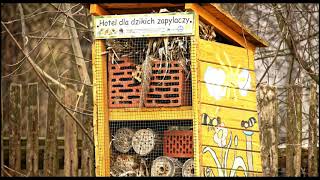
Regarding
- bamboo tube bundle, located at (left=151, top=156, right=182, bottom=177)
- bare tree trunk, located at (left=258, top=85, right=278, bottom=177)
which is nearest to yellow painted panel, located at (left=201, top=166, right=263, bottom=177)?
bamboo tube bundle, located at (left=151, top=156, right=182, bottom=177)

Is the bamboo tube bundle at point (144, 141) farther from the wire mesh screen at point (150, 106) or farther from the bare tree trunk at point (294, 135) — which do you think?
the bare tree trunk at point (294, 135)

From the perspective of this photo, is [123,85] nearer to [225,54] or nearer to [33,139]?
[225,54]

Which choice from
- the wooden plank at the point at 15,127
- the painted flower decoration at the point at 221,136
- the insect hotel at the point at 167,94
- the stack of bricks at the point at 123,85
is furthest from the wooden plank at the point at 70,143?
the painted flower decoration at the point at 221,136

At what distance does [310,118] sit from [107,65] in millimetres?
3304

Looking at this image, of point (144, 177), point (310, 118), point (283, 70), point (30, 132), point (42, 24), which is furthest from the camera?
point (42, 24)

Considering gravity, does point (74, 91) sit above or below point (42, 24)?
below

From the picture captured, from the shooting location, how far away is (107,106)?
6344mm

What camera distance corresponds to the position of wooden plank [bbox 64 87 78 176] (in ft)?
29.9

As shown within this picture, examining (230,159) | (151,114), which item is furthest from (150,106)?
(230,159)

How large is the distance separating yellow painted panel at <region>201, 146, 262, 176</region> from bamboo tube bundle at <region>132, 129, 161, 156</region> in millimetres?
521

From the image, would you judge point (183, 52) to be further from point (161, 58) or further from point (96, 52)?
point (96, 52)

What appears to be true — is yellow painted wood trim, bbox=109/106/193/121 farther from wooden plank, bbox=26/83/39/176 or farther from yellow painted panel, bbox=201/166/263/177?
wooden plank, bbox=26/83/39/176

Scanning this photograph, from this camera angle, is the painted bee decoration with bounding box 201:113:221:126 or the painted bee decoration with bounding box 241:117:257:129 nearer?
the painted bee decoration with bounding box 201:113:221:126

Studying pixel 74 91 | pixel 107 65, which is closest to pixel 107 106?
pixel 107 65
